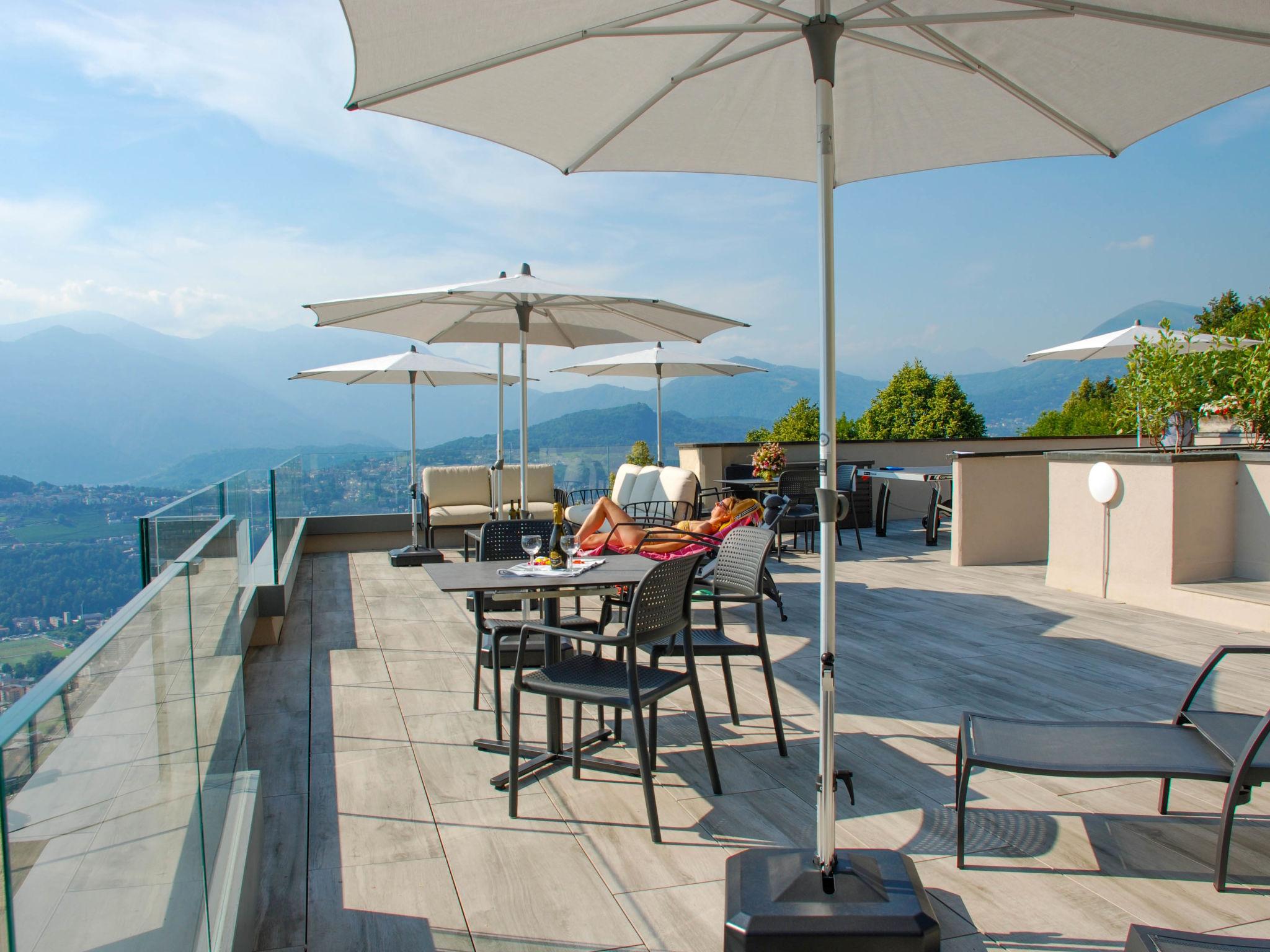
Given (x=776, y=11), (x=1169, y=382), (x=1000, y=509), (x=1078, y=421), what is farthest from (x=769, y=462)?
(x=1078, y=421)

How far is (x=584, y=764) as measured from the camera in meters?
3.38

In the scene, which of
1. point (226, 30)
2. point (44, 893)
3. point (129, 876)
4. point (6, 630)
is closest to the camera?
point (44, 893)

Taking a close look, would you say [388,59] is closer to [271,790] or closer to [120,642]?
[120,642]

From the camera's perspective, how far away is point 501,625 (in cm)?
395

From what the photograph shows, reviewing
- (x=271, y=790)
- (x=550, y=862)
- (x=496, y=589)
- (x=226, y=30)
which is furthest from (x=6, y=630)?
(x=226, y=30)

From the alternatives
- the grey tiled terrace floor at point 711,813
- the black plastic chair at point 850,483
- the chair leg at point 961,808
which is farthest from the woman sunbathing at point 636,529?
the chair leg at point 961,808

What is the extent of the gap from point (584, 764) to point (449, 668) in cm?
184

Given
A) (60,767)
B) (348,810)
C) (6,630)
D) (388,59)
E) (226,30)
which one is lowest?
(348,810)

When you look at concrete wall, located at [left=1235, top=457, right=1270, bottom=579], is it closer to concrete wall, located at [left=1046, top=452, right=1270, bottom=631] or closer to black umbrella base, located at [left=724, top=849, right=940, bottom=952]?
concrete wall, located at [left=1046, top=452, right=1270, bottom=631]

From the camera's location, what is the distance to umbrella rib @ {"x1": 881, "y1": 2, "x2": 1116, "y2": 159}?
8.90 ft

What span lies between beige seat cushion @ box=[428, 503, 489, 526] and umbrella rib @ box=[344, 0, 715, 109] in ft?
22.8

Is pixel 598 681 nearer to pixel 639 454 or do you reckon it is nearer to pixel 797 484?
pixel 797 484

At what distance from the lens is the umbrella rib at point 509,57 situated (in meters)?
2.42

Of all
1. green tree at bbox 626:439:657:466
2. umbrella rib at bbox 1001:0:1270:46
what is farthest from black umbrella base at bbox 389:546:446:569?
umbrella rib at bbox 1001:0:1270:46
